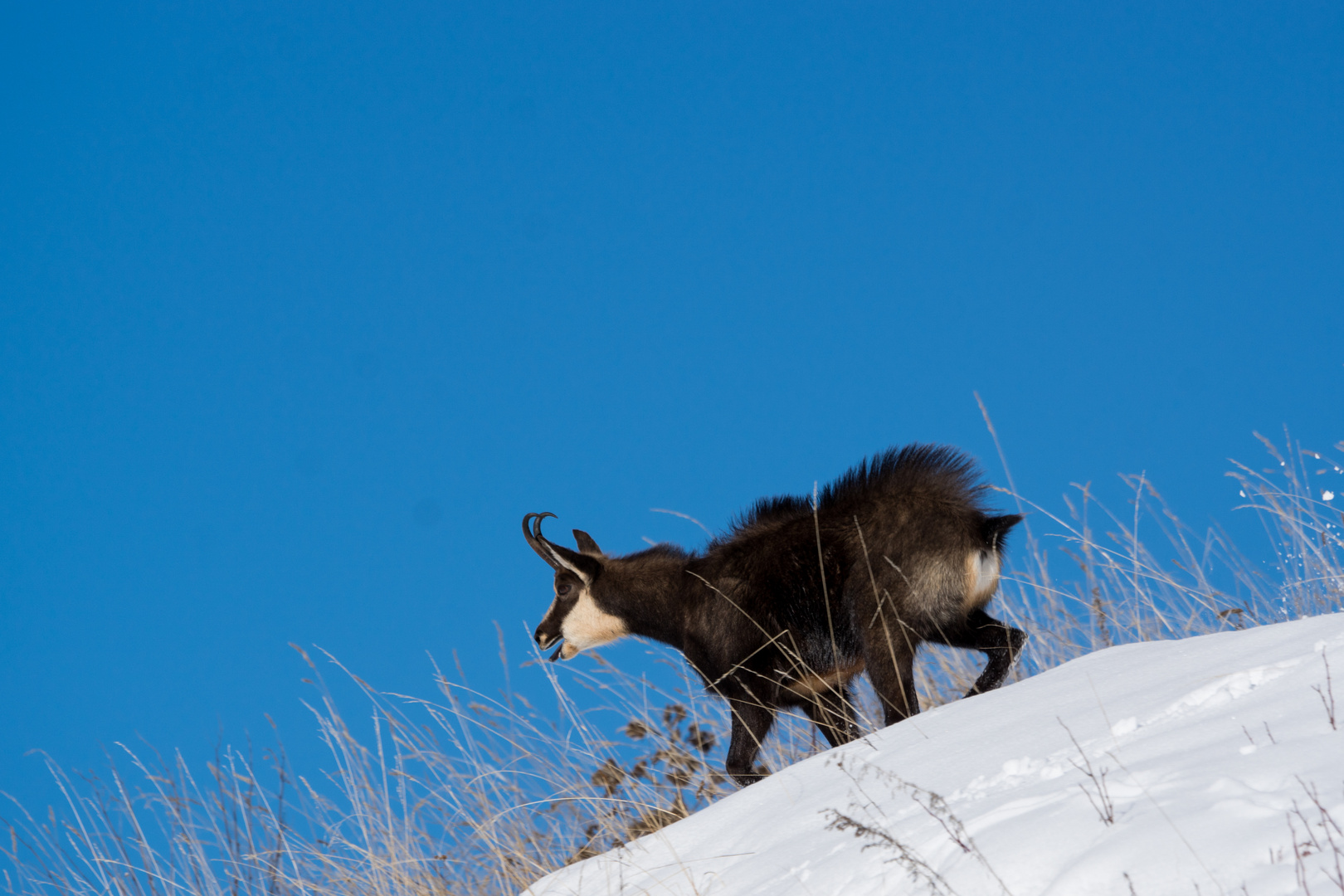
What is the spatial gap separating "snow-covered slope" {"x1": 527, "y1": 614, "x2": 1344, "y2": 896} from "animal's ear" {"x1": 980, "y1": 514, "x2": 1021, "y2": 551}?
1186 millimetres

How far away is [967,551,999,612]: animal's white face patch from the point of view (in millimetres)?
5230

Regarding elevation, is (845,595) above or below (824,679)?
above

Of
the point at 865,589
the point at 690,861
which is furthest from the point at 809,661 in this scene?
the point at 690,861

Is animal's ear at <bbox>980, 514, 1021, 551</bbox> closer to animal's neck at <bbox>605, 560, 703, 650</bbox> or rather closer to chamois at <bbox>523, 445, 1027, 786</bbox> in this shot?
chamois at <bbox>523, 445, 1027, 786</bbox>

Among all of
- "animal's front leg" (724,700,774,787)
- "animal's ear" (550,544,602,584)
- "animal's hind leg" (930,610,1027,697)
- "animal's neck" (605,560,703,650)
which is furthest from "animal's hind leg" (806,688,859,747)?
"animal's ear" (550,544,602,584)

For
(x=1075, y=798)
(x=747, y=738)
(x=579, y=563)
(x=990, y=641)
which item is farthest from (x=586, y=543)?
(x=1075, y=798)

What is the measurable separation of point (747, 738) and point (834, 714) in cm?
45

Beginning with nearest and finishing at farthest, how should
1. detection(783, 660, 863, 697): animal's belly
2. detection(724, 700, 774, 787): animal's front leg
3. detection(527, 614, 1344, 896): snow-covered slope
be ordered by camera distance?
1. detection(527, 614, 1344, 896): snow-covered slope
2. detection(724, 700, 774, 787): animal's front leg
3. detection(783, 660, 863, 697): animal's belly

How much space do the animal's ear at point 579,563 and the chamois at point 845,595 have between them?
1.84 feet

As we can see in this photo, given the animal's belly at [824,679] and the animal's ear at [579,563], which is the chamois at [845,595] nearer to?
the animal's belly at [824,679]

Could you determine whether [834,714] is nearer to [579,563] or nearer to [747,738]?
[747,738]

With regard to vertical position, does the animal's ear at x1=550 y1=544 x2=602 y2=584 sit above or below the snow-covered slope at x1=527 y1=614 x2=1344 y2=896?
above

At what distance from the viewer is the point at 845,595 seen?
535 cm

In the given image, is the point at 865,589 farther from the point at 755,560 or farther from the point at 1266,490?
the point at 1266,490
